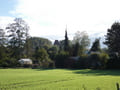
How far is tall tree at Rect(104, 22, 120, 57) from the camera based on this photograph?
35.7 meters

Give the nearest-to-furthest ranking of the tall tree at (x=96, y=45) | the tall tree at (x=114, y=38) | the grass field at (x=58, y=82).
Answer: the grass field at (x=58, y=82), the tall tree at (x=114, y=38), the tall tree at (x=96, y=45)

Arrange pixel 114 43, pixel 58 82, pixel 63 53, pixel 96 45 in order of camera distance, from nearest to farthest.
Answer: pixel 58 82
pixel 114 43
pixel 63 53
pixel 96 45

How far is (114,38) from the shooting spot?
36188 mm

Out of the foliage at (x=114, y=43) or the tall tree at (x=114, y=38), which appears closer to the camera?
the foliage at (x=114, y=43)

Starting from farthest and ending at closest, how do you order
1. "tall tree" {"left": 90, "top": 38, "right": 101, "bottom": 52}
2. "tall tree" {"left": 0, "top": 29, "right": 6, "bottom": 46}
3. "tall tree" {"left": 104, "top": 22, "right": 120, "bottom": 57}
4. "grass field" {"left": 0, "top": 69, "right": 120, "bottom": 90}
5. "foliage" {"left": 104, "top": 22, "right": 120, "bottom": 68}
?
"tall tree" {"left": 90, "top": 38, "right": 101, "bottom": 52}
"tall tree" {"left": 0, "top": 29, "right": 6, "bottom": 46}
"tall tree" {"left": 104, "top": 22, "right": 120, "bottom": 57}
"foliage" {"left": 104, "top": 22, "right": 120, "bottom": 68}
"grass field" {"left": 0, "top": 69, "right": 120, "bottom": 90}

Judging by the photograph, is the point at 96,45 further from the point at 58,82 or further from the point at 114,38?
the point at 58,82

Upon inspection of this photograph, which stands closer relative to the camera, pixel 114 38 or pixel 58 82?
pixel 58 82

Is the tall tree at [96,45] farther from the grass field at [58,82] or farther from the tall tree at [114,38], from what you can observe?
the grass field at [58,82]

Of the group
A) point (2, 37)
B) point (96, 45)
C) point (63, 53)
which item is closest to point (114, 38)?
point (63, 53)

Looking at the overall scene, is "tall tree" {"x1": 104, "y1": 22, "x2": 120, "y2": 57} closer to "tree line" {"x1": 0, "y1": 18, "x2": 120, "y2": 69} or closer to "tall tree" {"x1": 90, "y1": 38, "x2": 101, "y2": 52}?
"tree line" {"x1": 0, "y1": 18, "x2": 120, "y2": 69}

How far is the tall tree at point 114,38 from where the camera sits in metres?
35.7

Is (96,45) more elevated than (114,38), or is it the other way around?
(96,45)

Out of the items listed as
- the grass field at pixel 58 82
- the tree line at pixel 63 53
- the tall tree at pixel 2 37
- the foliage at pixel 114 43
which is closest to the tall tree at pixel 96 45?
the tree line at pixel 63 53

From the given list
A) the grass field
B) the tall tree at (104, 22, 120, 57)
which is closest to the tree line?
the tall tree at (104, 22, 120, 57)
